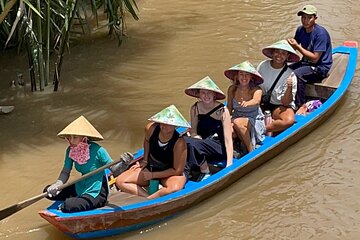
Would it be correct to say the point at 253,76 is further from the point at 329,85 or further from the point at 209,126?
the point at 329,85

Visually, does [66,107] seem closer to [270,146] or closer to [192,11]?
Result: [270,146]

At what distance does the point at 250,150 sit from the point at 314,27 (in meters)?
1.92

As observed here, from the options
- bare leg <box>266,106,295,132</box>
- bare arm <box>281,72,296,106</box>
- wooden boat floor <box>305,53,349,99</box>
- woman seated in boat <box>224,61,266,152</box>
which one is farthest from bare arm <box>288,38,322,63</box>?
woman seated in boat <box>224,61,266,152</box>

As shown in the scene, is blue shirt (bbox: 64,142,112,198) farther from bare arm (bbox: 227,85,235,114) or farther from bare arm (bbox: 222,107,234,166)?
bare arm (bbox: 227,85,235,114)

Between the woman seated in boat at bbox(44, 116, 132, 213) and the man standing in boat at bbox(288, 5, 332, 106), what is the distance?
2.88 m

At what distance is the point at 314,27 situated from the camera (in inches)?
293

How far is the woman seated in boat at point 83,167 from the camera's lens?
512cm

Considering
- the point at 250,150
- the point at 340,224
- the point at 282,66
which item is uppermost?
the point at 282,66

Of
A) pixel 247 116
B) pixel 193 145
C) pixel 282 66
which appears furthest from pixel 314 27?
pixel 193 145

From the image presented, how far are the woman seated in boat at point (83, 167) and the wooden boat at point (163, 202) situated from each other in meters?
0.08

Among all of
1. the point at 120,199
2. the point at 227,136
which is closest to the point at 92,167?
the point at 120,199

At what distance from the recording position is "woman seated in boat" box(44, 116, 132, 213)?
5.12 m

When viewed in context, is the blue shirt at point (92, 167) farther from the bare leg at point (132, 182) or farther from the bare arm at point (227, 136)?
the bare arm at point (227, 136)

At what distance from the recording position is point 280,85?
6.78m
